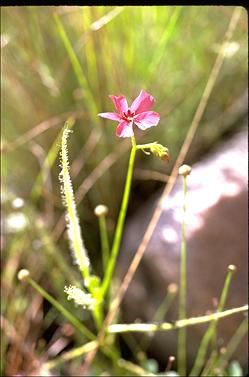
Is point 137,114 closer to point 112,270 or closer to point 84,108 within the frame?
point 112,270

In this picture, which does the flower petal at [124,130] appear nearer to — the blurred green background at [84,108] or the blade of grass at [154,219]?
the blade of grass at [154,219]

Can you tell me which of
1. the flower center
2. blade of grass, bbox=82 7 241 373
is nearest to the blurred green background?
blade of grass, bbox=82 7 241 373

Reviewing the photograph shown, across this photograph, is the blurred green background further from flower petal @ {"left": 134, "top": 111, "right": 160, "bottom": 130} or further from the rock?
flower petal @ {"left": 134, "top": 111, "right": 160, "bottom": 130}

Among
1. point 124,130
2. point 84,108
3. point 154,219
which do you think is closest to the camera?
point 124,130

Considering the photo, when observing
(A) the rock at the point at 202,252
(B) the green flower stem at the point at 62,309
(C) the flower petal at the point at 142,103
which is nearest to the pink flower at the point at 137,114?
(C) the flower petal at the point at 142,103

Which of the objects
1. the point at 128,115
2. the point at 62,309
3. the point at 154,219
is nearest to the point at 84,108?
the point at 154,219

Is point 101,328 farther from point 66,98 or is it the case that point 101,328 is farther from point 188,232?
point 66,98
